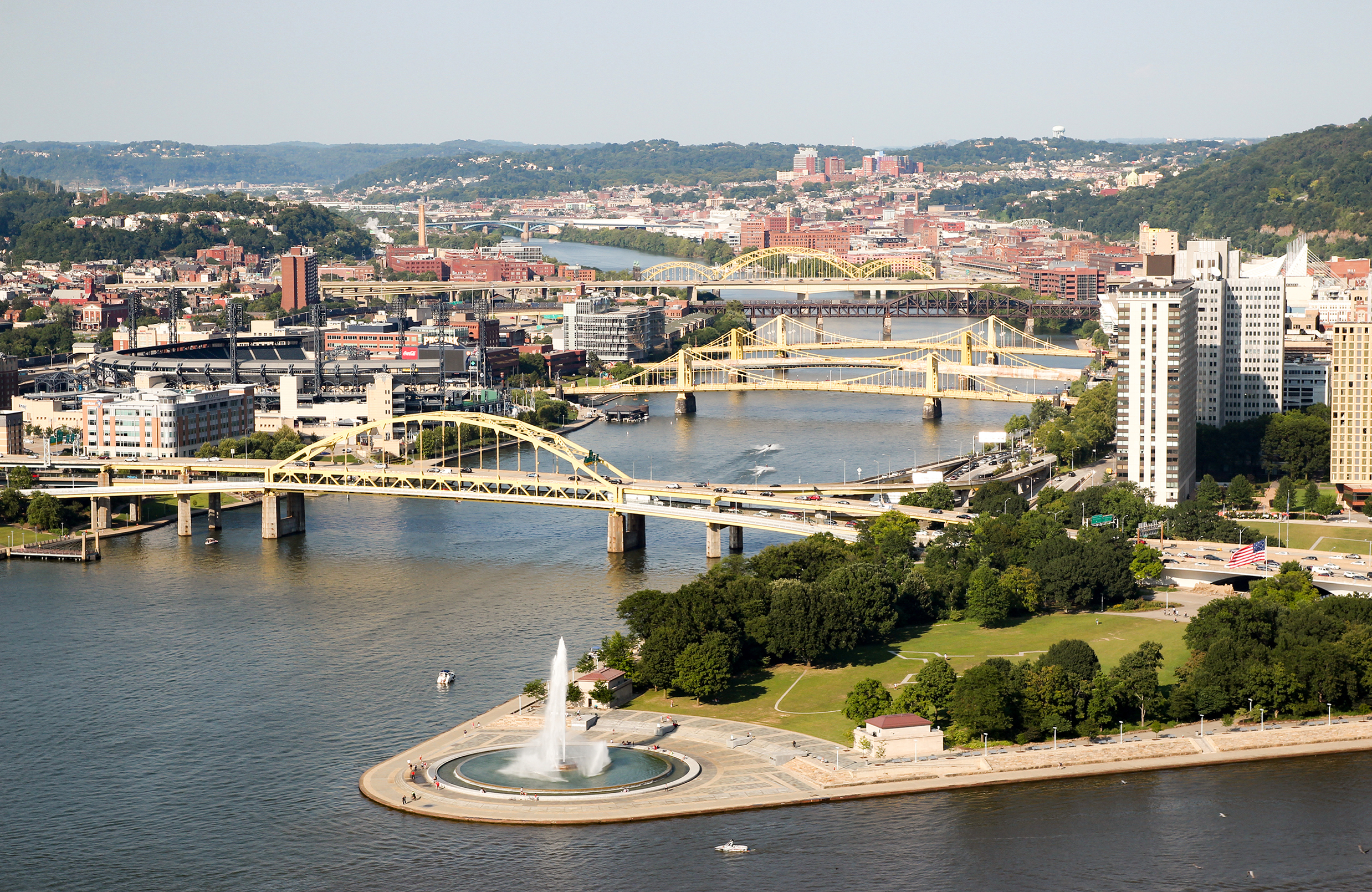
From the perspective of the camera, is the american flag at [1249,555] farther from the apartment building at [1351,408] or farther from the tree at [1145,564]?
the apartment building at [1351,408]

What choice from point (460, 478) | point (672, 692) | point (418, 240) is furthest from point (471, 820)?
point (418, 240)

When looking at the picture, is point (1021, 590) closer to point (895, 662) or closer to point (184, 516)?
point (895, 662)

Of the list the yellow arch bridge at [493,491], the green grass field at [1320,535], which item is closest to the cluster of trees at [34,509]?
the yellow arch bridge at [493,491]

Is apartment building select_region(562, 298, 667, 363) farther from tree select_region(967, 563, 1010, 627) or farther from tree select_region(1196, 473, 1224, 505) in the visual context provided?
tree select_region(967, 563, 1010, 627)

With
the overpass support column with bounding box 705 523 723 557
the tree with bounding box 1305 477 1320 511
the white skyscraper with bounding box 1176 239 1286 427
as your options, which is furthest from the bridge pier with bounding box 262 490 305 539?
the white skyscraper with bounding box 1176 239 1286 427

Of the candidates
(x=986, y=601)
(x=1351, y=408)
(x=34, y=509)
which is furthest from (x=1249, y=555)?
(x=34, y=509)

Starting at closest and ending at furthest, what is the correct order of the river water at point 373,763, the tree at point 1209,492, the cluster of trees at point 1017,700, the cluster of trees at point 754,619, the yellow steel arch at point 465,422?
the river water at point 373,763, the cluster of trees at point 1017,700, the cluster of trees at point 754,619, the tree at point 1209,492, the yellow steel arch at point 465,422

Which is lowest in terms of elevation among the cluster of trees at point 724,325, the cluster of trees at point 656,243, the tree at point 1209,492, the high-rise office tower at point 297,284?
the tree at point 1209,492

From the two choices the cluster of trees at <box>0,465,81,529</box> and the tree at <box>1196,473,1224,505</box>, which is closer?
the tree at <box>1196,473,1224,505</box>
